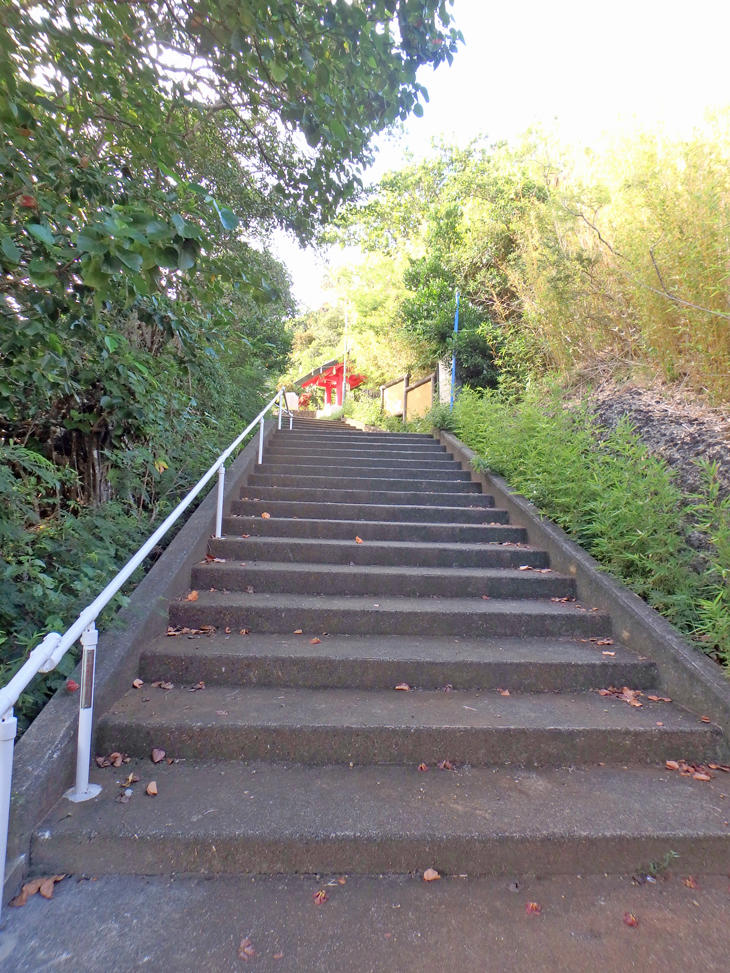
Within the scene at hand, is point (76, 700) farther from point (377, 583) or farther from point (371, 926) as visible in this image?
point (377, 583)

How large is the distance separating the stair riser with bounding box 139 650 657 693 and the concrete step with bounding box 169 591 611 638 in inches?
16.2

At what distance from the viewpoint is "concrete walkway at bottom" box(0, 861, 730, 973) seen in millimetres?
1486

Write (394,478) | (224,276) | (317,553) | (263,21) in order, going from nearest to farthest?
(263,21)
(224,276)
(317,553)
(394,478)

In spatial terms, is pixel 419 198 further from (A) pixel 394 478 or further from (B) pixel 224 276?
(B) pixel 224 276

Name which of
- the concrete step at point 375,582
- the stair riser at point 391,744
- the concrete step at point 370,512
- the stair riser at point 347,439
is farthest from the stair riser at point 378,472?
the stair riser at point 391,744

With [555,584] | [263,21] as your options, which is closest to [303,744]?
[555,584]

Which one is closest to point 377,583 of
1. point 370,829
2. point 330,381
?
point 370,829

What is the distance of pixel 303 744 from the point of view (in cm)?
226

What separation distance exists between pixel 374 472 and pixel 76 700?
436cm

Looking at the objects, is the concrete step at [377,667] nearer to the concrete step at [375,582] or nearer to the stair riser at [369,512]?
the concrete step at [375,582]

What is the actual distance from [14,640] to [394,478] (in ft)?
13.7

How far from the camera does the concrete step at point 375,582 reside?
354cm

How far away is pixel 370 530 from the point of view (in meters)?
4.48

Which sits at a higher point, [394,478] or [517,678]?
[394,478]
